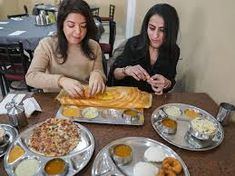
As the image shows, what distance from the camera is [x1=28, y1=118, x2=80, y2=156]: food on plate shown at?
91cm

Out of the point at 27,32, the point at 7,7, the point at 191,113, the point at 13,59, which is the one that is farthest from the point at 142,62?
the point at 7,7

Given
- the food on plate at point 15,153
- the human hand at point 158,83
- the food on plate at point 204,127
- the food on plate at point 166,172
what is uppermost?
the human hand at point 158,83

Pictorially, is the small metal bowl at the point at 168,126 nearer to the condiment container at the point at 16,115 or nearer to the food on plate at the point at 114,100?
the food on plate at the point at 114,100

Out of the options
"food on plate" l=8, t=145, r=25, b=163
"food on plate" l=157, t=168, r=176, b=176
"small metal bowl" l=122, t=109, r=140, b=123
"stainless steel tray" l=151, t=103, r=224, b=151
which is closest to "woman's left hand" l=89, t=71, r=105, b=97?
"small metal bowl" l=122, t=109, r=140, b=123

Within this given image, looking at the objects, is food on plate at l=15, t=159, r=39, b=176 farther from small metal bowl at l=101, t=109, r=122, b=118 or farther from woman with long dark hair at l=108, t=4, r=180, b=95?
woman with long dark hair at l=108, t=4, r=180, b=95

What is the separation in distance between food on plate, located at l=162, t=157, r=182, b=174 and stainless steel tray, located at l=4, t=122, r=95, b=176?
0.29 metres

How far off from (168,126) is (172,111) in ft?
0.51

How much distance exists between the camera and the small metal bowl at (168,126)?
1.04 m

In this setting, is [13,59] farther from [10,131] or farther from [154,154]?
[154,154]

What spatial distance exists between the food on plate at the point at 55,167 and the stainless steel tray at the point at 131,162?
0.11m

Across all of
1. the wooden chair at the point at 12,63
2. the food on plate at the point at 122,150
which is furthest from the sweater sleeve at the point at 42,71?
the wooden chair at the point at 12,63

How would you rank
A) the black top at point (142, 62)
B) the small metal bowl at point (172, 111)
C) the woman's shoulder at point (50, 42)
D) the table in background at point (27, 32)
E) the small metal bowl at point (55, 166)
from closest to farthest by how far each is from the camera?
the small metal bowl at point (55, 166)
the small metal bowl at point (172, 111)
the woman's shoulder at point (50, 42)
the black top at point (142, 62)
the table in background at point (27, 32)

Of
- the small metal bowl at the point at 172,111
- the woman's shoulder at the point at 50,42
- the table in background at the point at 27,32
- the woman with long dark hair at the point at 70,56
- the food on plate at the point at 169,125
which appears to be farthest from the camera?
the table in background at the point at 27,32

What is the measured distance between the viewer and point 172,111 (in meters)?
1.18
